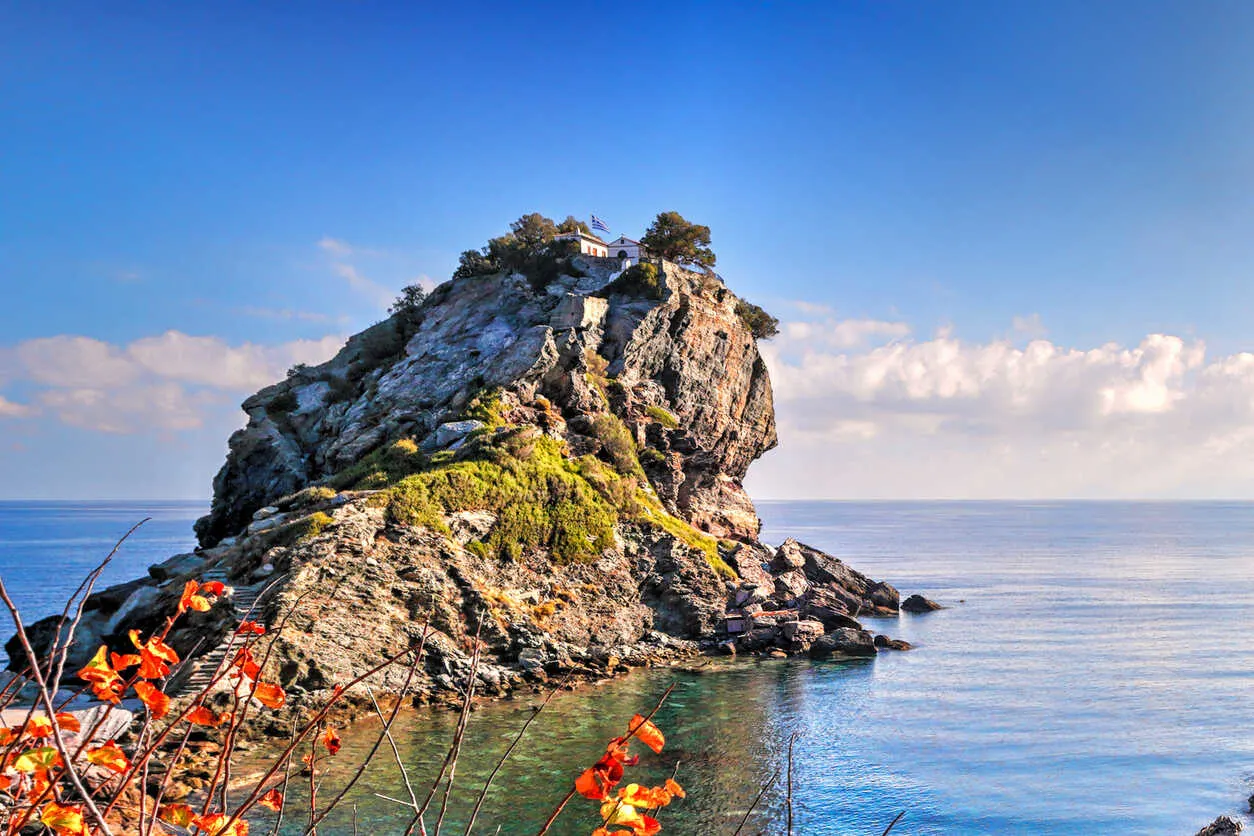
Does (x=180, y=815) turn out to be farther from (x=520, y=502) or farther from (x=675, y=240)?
(x=675, y=240)

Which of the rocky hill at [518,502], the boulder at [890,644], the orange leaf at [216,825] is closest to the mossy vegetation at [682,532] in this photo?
the rocky hill at [518,502]

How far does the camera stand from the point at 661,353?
6109 cm

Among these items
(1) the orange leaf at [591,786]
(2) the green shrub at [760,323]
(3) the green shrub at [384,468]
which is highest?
(2) the green shrub at [760,323]

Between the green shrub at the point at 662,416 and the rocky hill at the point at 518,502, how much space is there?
0.16 metres

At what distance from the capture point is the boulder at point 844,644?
143 ft

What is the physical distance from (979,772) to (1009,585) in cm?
5289

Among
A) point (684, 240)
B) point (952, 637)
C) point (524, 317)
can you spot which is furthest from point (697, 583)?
point (684, 240)

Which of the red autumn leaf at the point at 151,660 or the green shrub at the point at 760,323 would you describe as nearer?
the red autumn leaf at the point at 151,660

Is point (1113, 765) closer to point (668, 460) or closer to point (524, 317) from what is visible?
point (668, 460)

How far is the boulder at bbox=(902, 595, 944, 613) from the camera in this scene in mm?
60094

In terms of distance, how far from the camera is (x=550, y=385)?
52.0 metres

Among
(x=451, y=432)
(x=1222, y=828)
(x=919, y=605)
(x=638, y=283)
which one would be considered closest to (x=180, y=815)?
(x=1222, y=828)

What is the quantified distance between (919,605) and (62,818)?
63176 mm

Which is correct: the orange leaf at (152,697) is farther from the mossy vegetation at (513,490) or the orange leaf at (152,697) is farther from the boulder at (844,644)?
the boulder at (844,644)
